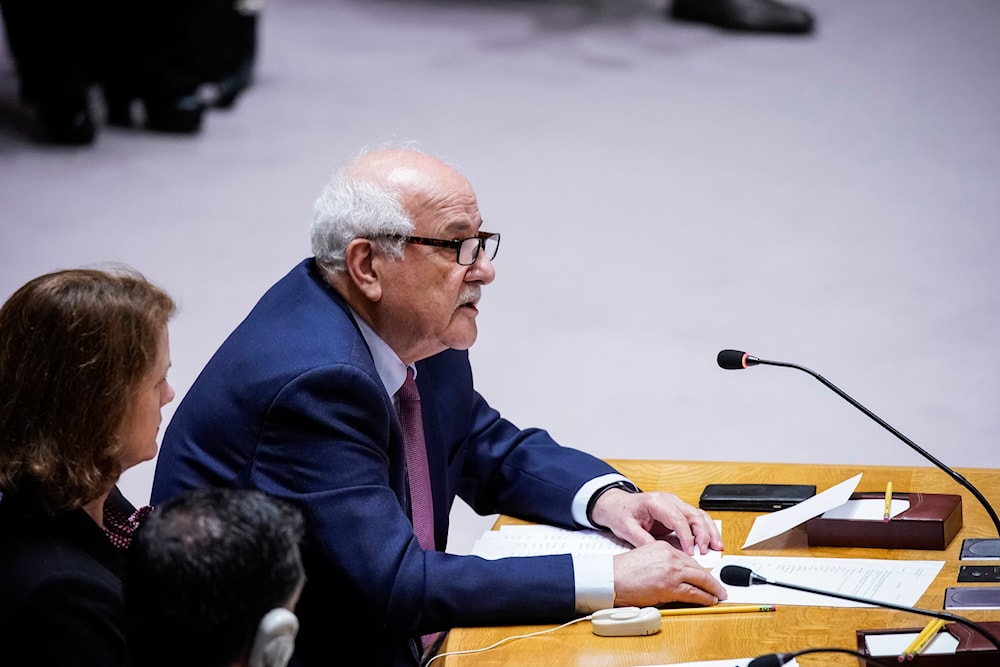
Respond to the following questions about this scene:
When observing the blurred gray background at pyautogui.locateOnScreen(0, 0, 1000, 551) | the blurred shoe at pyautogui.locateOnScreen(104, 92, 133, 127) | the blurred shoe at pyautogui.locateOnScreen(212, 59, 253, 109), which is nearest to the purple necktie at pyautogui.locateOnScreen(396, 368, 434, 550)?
the blurred gray background at pyautogui.locateOnScreen(0, 0, 1000, 551)

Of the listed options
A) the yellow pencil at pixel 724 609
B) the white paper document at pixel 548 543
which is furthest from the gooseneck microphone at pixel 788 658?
the white paper document at pixel 548 543

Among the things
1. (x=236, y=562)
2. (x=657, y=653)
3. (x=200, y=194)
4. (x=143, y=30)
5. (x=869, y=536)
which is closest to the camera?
(x=236, y=562)

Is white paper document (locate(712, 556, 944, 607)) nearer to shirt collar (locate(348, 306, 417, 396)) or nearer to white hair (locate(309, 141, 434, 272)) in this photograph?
shirt collar (locate(348, 306, 417, 396))

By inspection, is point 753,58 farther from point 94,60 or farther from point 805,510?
point 805,510

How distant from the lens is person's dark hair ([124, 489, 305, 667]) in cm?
135

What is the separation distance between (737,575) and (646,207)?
13.6 ft

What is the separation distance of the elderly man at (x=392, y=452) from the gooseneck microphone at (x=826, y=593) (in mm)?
45

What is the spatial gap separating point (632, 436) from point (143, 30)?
3.52m

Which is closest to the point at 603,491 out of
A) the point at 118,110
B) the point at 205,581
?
the point at 205,581

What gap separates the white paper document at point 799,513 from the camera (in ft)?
6.73

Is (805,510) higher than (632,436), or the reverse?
(805,510)

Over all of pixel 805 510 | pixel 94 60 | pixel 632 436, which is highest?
pixel 805 510

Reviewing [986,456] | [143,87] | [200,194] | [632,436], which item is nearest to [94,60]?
[143,87]

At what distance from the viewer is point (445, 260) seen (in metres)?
2.18
